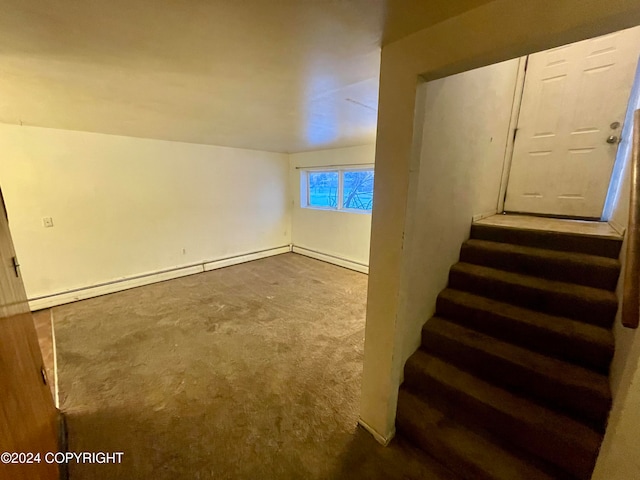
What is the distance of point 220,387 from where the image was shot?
6.55 feet

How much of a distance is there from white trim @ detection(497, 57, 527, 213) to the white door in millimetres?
38

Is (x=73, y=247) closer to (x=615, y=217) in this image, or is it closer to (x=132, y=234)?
(x=132, y=234)

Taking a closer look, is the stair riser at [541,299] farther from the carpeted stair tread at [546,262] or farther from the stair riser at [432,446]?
the stair riser at [432,446]

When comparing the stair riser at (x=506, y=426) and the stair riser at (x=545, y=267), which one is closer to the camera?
the stair riser at (x=506, y=426)

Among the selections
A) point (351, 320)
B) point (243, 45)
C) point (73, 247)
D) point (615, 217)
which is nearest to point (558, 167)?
point (615, 217)

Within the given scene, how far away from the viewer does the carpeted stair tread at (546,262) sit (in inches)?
62.8

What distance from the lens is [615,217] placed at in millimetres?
2084

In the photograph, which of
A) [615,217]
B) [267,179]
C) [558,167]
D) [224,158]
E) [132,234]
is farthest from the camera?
[267,179]

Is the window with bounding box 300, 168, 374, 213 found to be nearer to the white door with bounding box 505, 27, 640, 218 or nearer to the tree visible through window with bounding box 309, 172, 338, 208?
the tree visible through window with bounding box 309, 172, 338, 208

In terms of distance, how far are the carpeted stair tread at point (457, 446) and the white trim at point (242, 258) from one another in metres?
3.94

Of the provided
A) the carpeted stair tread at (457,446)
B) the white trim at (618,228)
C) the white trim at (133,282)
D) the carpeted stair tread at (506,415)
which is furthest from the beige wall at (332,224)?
the carpeted stair tread at (457,446)

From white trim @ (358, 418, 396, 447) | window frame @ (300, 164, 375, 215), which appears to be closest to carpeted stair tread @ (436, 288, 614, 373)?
white trim @ (358, 418, 396, 447)

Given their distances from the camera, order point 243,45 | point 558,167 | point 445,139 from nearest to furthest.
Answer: point 243,45 < point 445,139 < point 558,167

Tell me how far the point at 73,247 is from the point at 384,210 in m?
4.07
